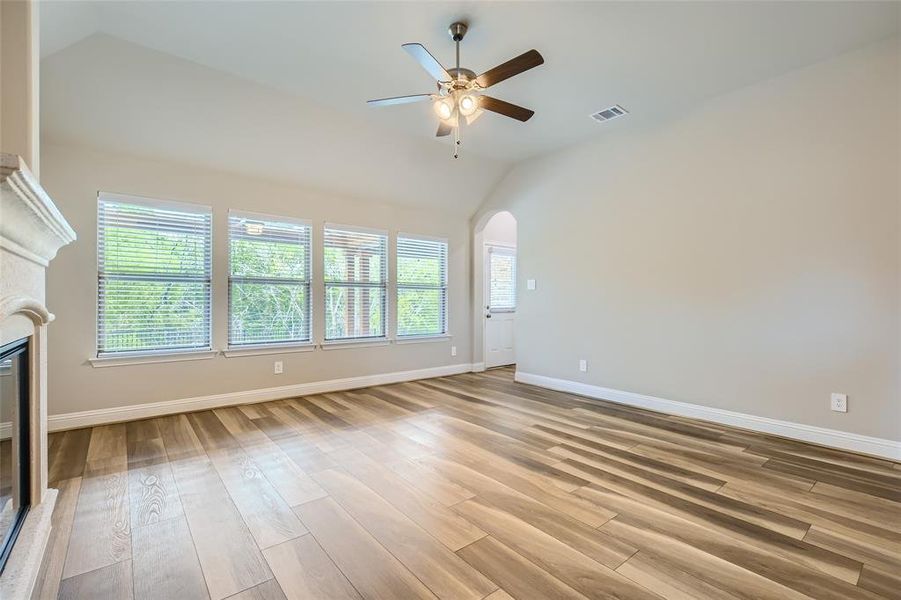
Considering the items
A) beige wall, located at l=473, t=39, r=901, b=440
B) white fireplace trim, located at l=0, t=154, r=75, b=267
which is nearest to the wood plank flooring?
beige wall, located at l=473, t=39, r=901, b=440

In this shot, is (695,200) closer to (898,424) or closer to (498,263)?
(898,424)

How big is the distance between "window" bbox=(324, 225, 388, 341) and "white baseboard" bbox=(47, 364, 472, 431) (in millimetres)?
549

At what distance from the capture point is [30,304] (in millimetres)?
1639

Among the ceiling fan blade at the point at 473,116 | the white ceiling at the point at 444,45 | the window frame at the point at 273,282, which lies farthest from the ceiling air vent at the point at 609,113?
the window frame at the point at 273,282

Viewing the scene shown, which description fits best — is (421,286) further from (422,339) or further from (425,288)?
(422,339)

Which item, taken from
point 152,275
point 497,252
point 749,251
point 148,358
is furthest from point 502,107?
point 497,252

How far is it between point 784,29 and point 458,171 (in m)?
3.28

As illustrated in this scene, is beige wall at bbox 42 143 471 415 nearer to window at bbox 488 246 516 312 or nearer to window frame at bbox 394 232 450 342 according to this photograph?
window frame at bbox 394 232 450 342

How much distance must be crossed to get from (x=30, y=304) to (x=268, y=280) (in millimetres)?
2707

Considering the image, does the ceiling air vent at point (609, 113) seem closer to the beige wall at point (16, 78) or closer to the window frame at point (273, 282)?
the window frame at point (273, 282)

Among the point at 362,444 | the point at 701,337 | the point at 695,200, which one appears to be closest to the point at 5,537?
the point at 362,444

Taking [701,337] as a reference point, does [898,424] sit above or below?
below

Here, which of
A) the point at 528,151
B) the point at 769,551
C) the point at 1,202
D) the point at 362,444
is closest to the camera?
the point at 1,202

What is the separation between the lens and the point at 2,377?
1.62 m
